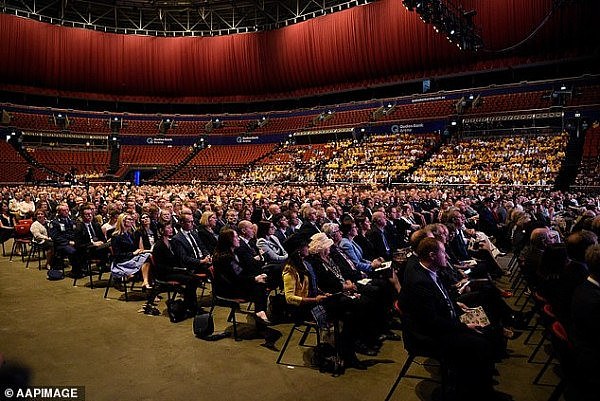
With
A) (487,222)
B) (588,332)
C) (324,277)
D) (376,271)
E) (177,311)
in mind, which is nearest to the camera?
(588,332)

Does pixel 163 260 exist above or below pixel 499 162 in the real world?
above

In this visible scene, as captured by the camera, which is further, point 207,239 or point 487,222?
point 487,222

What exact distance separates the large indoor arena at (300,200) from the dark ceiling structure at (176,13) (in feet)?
1.09

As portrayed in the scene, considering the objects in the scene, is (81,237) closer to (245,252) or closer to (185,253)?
(185,253)

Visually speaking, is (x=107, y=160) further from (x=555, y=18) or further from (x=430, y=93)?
(x=555, y=18)

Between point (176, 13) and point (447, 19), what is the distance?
96.5 ft

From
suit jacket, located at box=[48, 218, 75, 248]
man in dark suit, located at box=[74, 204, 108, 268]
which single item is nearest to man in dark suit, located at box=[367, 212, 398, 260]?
man in dark suit, located at box=[74, 204, 108, 268]

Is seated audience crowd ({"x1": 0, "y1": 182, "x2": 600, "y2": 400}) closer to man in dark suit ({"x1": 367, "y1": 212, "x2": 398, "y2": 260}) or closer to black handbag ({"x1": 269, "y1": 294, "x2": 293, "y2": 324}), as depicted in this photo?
man in dark suit ({"x1": 367, "y1": 212, "x2": 398, "y2": 260})

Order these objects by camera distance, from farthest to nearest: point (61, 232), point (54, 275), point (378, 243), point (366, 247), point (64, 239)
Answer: point (61, 232), point (64, 239), point (54, 275), point (378, 243), point (366, 247)

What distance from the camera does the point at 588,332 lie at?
298 cm

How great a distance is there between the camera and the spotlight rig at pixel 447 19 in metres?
20.0

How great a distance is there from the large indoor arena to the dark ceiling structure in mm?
332

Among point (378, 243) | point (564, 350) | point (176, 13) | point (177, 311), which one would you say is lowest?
point (177, 311)

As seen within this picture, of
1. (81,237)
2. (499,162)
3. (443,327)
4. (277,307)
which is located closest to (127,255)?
(81,237)
